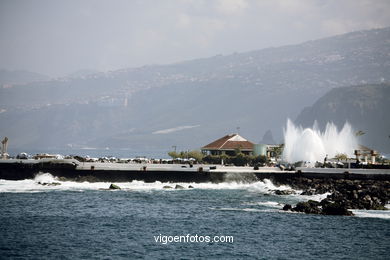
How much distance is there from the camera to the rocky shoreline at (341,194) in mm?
65188

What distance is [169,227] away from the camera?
56562 millimetres

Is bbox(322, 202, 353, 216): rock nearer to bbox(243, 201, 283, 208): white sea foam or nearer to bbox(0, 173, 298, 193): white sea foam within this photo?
bbox(243, 201, 283, 208): white sea foam

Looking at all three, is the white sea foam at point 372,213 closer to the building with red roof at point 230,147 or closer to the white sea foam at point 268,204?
the white sea foam at point 268,204

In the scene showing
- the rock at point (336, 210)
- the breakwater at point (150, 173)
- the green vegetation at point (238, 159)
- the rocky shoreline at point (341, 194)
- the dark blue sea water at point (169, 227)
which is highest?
the green vegetation at point (238, 159)

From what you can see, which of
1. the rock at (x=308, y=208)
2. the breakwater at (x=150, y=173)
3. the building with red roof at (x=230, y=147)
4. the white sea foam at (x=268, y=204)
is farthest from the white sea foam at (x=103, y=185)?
the building with red roof at (x=230, y=147)

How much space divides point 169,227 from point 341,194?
27752mm

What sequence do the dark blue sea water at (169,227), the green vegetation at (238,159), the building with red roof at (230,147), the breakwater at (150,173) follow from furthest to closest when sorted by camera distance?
the building with red roof at (230,147) < the green vegetation at (238,159) < the breakwater at (150,173) < the dark blue sea water at (169,227)

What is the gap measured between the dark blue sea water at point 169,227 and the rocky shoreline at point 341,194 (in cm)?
204

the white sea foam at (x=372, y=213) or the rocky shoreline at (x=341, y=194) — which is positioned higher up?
the rocky shoreline at (x=341, y=194)

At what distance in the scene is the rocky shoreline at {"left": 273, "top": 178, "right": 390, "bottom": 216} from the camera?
6519cm

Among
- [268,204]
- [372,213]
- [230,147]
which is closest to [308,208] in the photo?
[372,213]

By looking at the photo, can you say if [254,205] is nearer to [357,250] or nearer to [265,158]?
[357,250]

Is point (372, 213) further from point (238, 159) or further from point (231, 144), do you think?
point (231, 144)

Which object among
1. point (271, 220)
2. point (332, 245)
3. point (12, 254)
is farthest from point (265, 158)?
point (12, 254)
